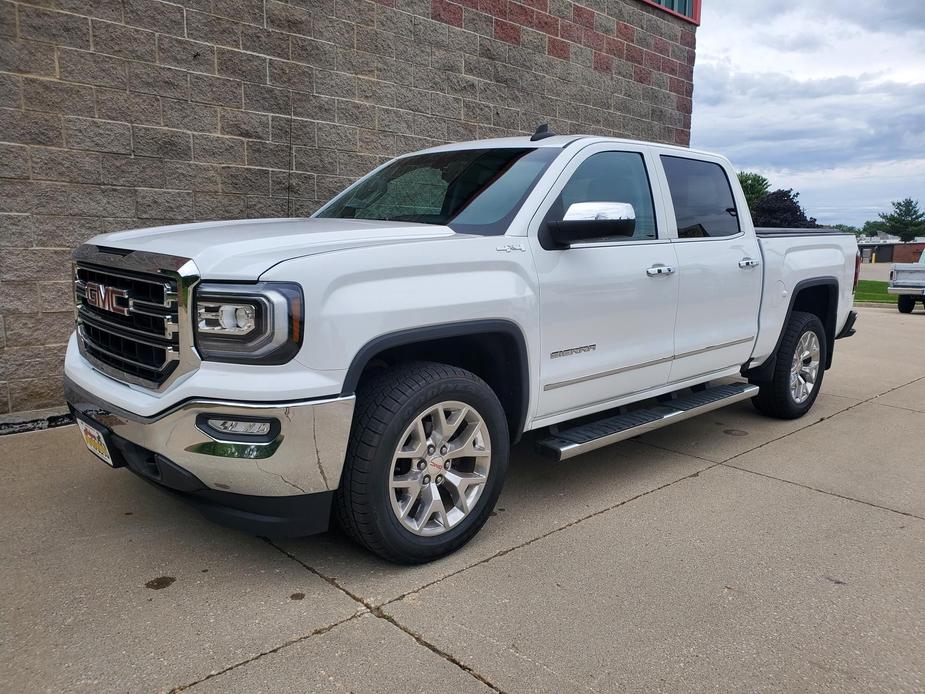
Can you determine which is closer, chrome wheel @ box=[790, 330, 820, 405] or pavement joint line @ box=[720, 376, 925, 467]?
pavement joint line @ box=[720, 376, 925, 467]

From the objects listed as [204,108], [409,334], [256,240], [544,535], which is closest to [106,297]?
[256,240]

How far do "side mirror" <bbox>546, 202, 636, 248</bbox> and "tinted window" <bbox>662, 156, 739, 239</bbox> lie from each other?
1098 millimetres

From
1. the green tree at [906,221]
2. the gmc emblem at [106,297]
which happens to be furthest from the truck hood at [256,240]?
the green tree at [906,221]

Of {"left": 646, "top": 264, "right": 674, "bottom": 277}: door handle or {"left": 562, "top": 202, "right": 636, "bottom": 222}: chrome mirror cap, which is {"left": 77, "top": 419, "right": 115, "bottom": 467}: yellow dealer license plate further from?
{"left": 646, "top": 264, "right": 674, "bottom": 277}: door handle

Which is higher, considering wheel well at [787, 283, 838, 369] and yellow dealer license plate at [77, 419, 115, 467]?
wheel well at [787, 283, 838, 369]

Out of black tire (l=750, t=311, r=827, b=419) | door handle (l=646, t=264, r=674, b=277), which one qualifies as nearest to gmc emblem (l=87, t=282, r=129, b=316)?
door handle (l=646, t=264, r=674, b=277)

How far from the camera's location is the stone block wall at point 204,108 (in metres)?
5.38

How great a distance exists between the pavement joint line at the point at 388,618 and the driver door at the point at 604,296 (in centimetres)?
130

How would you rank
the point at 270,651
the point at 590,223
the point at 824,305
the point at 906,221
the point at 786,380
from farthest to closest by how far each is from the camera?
the point at 906,221 → the point at 824,305 → the point at 786,380 → the point at 590,223 → the point at 270,651

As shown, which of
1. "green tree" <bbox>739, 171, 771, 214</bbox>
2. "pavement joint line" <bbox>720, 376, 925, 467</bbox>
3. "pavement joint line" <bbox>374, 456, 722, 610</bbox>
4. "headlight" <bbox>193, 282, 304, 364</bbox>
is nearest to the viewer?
"headlight" <bbox>193, 282, 304, 364</bbox>

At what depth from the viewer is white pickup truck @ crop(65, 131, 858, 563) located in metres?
2.83

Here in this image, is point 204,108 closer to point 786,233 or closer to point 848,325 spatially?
point 786,233

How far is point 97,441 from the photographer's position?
10.9ft

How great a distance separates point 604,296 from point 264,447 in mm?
1980
